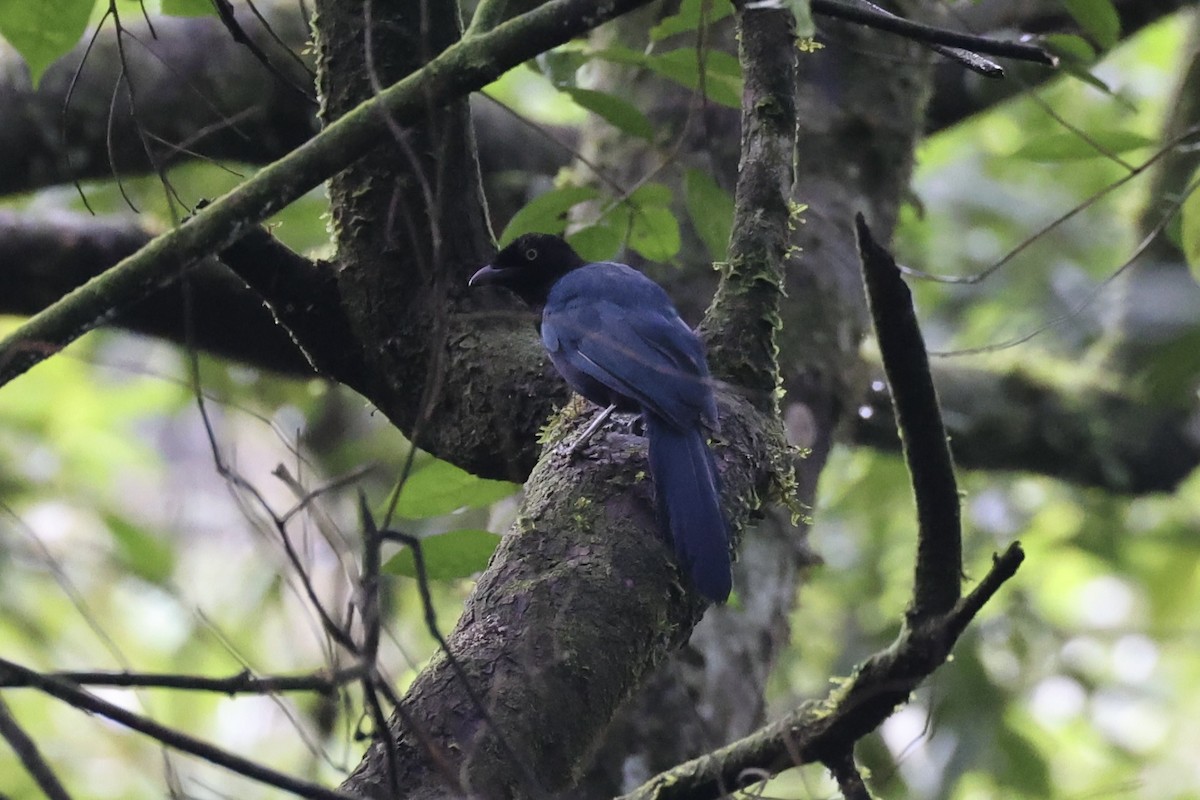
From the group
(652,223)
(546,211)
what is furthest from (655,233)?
(546,211)

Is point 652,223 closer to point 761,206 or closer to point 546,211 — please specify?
point 546,211

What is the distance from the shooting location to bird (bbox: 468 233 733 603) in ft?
7.84

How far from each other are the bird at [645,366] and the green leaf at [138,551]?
221cm

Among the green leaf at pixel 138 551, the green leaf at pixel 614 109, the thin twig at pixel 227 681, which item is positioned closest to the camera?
the thin twig at pixel 227 681

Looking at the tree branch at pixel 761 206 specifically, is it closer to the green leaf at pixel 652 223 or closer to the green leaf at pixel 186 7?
the green leaf at pixel 652 223

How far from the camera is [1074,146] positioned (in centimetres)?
367

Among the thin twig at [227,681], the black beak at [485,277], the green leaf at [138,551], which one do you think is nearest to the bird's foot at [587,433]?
the black beak at [485,277]

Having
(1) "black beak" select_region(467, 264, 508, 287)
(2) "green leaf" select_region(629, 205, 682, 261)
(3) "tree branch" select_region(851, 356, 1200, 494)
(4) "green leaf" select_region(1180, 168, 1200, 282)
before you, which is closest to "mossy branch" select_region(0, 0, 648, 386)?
(1) "black beak" select_region(467, 264, 508, 287)

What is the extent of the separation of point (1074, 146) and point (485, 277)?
177cm

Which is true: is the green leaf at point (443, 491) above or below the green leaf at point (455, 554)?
above

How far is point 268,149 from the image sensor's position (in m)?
5.55

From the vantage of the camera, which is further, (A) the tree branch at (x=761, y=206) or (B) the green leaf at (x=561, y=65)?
(B) the green leaf at (x=561, y=65)

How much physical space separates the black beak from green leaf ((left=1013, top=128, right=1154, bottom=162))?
61.8 inches

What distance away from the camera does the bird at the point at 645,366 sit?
2.39 meters
